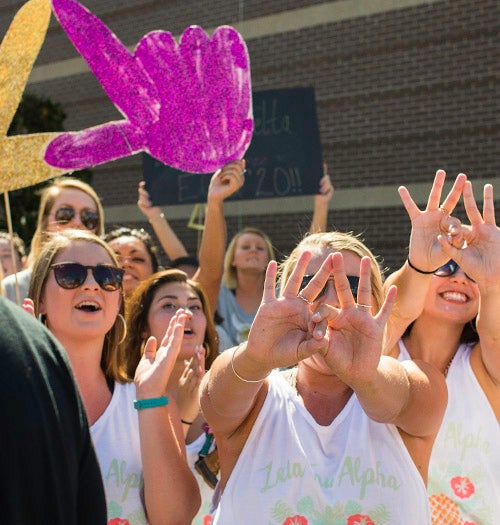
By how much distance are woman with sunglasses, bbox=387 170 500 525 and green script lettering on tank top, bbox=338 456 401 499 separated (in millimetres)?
749

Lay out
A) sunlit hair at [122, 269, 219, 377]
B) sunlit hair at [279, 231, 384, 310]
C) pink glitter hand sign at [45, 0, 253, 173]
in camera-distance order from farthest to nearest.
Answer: pink glitter hand sign at [45, 0, 253, 173] < sunlit hair at [122, 269, 219, 377] < sunlit hair at [279, 231, 384, 310]

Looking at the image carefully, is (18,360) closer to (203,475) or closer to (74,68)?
(203,475)

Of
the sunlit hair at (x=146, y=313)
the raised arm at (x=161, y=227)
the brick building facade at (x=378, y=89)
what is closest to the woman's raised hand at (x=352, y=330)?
the sunlit hair at (x=146, y=313)

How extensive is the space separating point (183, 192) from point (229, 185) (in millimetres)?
1337

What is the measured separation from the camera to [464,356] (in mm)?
2797

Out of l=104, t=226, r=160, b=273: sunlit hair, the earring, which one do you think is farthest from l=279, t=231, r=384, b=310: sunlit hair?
l=104, t=226, r=160, b=273: sunlit hair

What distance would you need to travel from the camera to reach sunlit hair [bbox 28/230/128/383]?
2637 mm

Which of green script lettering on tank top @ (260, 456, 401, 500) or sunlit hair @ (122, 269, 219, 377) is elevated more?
sunlit hair @ (122, 269, 219, 377)

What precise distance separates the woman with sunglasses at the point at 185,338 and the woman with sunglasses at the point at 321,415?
83 cm

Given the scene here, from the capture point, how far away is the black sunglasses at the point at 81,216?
12.8 feet

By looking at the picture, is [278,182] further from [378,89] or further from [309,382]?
[378,89]

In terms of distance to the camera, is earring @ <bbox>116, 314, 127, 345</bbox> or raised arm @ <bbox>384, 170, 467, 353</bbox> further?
earring @ <bbox>116, 314, 127, 345</bbox>

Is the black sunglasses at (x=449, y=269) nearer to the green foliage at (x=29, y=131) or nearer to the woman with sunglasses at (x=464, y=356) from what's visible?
the woman with sunglasses at (x=464, y=356)

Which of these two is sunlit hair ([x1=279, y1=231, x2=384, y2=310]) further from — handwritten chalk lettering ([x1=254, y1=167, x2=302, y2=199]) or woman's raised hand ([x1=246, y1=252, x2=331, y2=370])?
handwritten chalk lettering ([x1=254, y1=167, x2=302, y2=199])
